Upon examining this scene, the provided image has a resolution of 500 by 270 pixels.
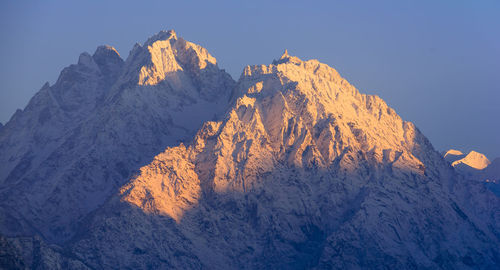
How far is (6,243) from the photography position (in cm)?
17062

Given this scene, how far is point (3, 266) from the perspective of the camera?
163625mm

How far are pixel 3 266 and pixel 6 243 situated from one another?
7.62 meters
